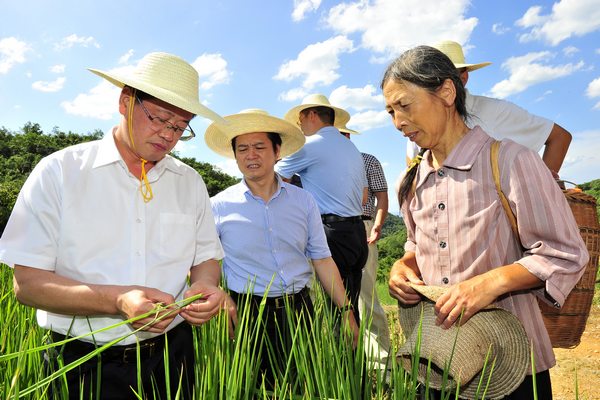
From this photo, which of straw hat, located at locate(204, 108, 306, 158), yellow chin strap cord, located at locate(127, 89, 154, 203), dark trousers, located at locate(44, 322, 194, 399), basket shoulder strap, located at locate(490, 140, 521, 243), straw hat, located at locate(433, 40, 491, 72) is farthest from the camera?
straw hat, located at locate(433, 40, 491, 72)

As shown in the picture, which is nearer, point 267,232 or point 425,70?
point 425,70

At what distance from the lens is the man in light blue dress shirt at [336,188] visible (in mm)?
3402

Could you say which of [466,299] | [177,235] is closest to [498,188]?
[466,299]

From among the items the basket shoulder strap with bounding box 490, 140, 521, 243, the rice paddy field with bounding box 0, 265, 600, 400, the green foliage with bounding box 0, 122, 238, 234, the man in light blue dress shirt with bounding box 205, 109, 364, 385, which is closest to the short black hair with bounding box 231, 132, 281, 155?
the man in light blue dress shirt with bounding box 205, 109, 364, 385

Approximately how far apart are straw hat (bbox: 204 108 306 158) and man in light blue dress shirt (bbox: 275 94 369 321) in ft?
1.35

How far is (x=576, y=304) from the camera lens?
4.98 feet

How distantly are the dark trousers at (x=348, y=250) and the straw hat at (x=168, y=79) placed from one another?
1.83 metres

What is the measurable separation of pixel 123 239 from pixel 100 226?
0.08 m

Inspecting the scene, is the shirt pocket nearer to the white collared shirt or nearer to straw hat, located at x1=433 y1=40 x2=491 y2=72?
the white collared shirt

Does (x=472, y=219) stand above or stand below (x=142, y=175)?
below

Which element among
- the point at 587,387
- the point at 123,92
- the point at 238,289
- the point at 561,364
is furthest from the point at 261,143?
the point at 561,364

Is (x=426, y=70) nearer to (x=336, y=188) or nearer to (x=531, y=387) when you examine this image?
(x=531, y=387)

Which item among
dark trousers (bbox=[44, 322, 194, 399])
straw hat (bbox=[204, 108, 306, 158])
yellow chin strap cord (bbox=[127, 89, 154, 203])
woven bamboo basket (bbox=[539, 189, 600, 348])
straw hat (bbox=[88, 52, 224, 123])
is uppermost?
straw hat (bbox=[204, 108, 306, 158])

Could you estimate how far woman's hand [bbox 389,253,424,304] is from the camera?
4.78 feet
